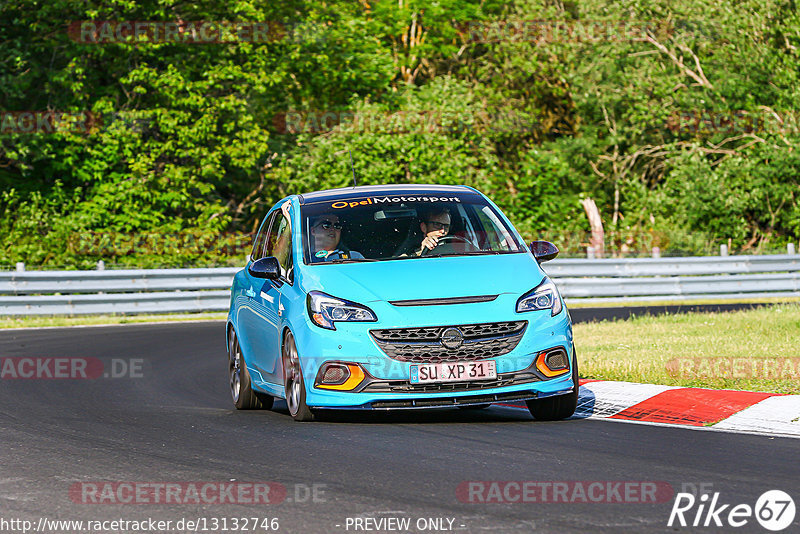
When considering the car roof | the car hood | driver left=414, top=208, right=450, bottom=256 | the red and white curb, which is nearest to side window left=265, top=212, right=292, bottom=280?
the car roof

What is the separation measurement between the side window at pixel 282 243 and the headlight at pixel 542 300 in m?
1.86

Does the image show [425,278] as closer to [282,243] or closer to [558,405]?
[558,405]

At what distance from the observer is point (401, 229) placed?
32.8 ft

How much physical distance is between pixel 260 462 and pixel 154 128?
1160 inches

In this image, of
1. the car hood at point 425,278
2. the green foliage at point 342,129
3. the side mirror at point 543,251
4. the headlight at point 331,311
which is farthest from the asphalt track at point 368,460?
the green foliage at point 342,129

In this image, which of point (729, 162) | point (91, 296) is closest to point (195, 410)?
point (91, 296)

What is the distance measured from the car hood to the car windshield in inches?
13.6

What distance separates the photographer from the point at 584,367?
40.1ft

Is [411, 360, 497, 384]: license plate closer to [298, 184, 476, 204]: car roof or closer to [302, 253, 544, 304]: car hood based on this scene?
[302, 253, 544, 304]: car hood

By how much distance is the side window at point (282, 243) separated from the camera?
9969 mm

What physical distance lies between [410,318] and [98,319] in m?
17.4

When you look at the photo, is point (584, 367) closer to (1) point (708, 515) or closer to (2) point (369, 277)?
(2) point (369, 277)

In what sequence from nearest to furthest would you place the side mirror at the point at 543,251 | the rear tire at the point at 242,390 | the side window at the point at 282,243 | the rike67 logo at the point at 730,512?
the rike67 logo at the point at 730,512
the side mirror at the point at 543,251
the side window at the point at 282,243
the rear tire at the point at 242,390

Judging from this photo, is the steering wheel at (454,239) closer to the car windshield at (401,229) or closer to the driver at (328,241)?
the car windshield at (401,229)
